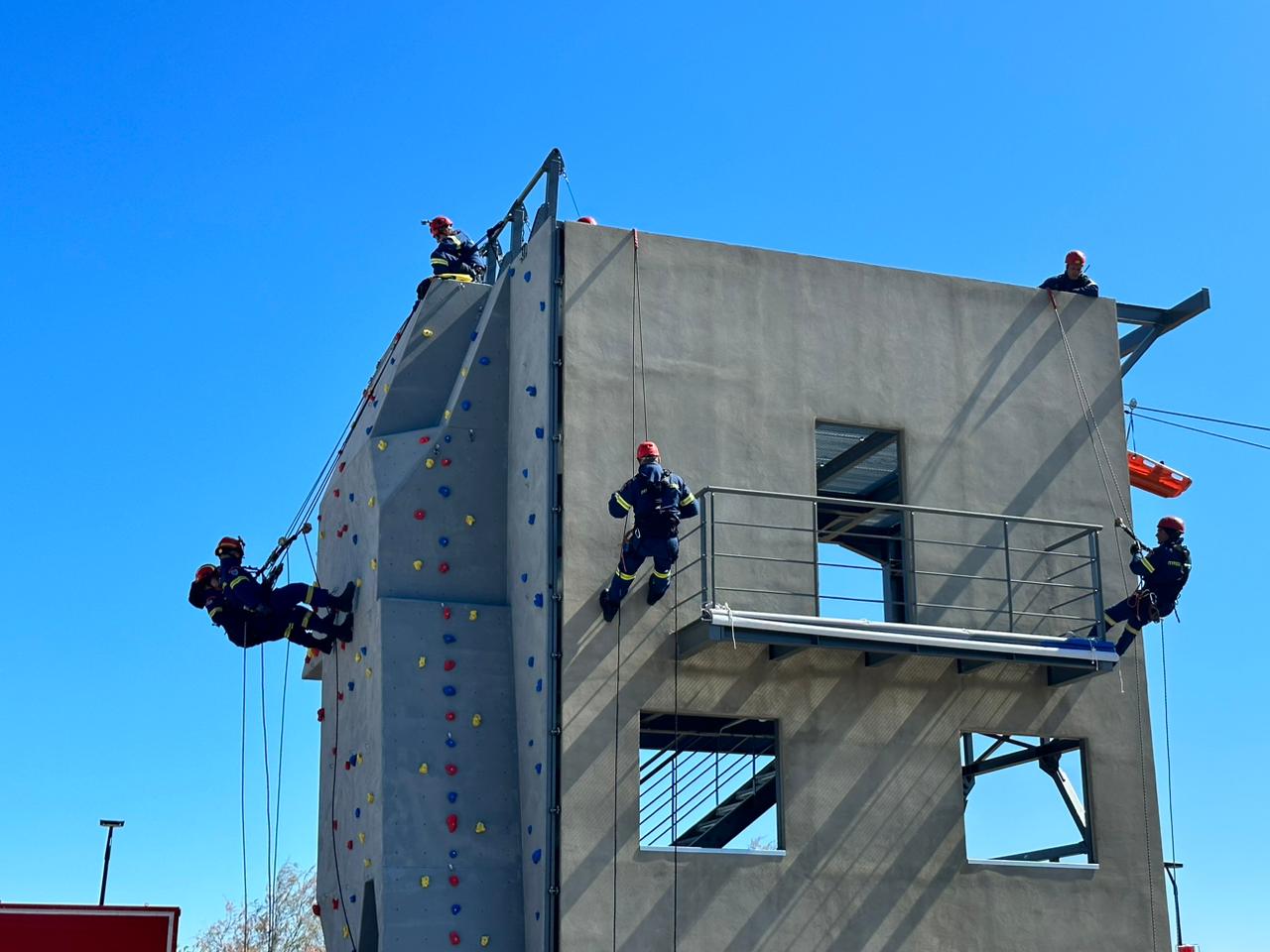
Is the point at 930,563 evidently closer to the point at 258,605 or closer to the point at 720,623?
the point at 720,623

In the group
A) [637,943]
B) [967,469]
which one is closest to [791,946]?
[637,943]

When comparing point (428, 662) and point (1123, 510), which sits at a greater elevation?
point (1123, 510)

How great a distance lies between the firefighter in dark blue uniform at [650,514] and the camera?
59.6 feet

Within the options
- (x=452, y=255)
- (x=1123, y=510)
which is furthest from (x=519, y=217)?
(x=1123, y=510)

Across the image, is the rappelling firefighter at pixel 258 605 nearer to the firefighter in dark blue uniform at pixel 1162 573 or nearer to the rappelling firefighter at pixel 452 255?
the rappelling firefighter at pixel 452 255

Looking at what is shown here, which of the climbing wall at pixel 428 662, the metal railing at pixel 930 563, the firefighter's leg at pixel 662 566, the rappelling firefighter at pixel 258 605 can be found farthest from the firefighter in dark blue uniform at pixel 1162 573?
the rappelling firefighter at pixel 258 605

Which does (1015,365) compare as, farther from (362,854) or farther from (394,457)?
(362,854)

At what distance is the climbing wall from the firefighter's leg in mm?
1917

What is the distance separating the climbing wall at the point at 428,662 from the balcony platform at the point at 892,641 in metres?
2.68

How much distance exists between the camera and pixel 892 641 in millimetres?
19203

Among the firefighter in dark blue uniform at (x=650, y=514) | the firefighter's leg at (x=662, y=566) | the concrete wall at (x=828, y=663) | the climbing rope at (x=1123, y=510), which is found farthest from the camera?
the climbing rope at (x=1123, y=510)

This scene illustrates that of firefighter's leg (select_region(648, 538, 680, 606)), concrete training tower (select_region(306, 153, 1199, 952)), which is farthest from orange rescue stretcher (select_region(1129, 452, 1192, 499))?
firefighter's leg (select_region(648, 538, 680, 606))

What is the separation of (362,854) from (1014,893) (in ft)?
25.3

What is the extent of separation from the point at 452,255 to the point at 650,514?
673 cm
